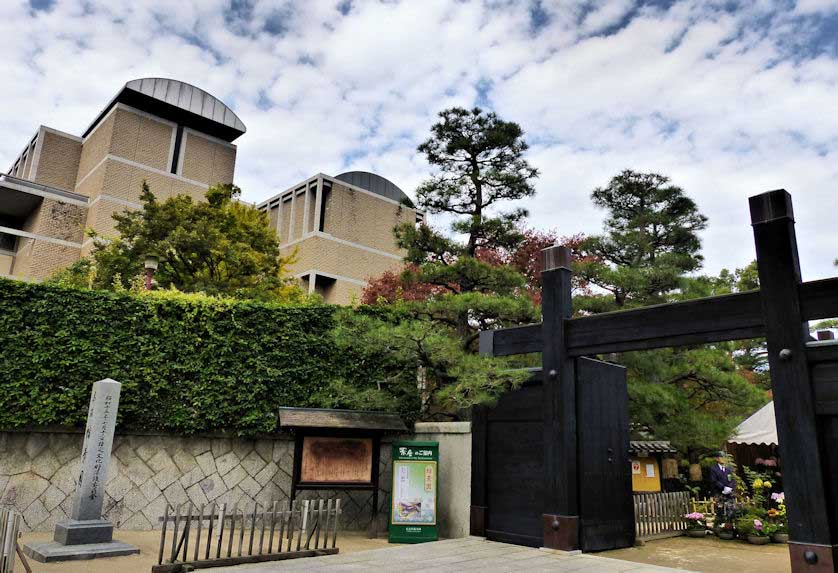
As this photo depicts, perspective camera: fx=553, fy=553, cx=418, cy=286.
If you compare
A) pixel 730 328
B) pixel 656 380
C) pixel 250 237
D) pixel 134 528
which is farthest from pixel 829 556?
pixel 250 237

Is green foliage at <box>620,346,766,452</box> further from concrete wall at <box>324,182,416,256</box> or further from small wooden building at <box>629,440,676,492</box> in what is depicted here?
concrete wall at <box>324,182,416,256</box>

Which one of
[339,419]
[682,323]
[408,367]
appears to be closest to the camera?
[682,323]

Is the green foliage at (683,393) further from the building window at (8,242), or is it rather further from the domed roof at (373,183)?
the building window at (8,242)

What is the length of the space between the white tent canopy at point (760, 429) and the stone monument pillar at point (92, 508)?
15069mm

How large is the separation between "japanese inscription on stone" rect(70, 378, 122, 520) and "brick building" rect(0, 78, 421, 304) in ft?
60.6

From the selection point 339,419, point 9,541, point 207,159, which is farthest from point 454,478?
point 207,159

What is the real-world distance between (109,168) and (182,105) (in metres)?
5.67

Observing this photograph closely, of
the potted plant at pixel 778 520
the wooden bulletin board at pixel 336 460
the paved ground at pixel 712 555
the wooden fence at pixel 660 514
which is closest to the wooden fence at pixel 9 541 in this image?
the wooden bulletin board at pixel 336 460

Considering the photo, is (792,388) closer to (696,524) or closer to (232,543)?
(696,524)

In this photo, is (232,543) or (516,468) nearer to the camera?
(232,543)

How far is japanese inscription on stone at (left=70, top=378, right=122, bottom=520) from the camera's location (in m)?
→ 8.50

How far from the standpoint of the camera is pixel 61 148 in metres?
30.6

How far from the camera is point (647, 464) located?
11812 millimetres

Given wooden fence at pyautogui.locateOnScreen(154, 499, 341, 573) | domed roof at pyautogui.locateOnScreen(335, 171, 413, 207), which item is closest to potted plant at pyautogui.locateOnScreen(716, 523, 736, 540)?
wooden fence at pyautogui.locateOnScreen(154, 499, 341, 573)
